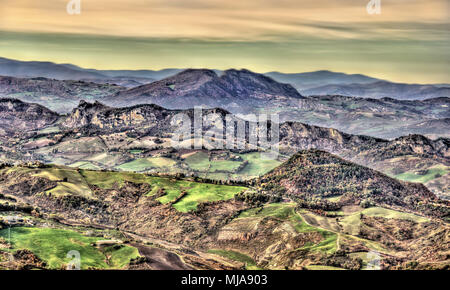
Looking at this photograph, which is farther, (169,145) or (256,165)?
(169,145)

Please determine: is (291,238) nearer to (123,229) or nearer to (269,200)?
(269,200)

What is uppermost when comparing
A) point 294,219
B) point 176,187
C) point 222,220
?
point 176,187

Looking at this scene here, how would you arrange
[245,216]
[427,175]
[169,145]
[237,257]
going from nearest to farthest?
[237,257] < [245,216] < [427,175] < [169,145]

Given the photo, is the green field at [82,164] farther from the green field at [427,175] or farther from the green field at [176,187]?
the green field at [427,175]

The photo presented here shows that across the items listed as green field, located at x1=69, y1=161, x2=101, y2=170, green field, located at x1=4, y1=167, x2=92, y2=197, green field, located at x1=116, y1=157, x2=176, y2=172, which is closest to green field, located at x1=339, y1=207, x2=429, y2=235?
green field, located at x1=4, y1=167, x2=92, y2=197

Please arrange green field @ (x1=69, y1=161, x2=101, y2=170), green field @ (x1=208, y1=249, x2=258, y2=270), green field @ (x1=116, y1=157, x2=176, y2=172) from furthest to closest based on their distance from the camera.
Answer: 1. green field @ (x1=69, y1=161, x2=101, y2=170)
2. green field @ (x1=116, y1=157, x2=176, y2=172)
3. green field @ (x1=208, y1=249, x2=258, y2=270)

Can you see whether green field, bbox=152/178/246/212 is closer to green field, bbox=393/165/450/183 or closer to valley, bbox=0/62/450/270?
valley, bbox=0/62/450/270

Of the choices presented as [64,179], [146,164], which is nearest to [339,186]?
[64,179]

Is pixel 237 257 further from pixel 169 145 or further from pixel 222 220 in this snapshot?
pixel 169 145

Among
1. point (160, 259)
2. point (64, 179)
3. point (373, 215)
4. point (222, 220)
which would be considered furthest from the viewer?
point (64, 179)
